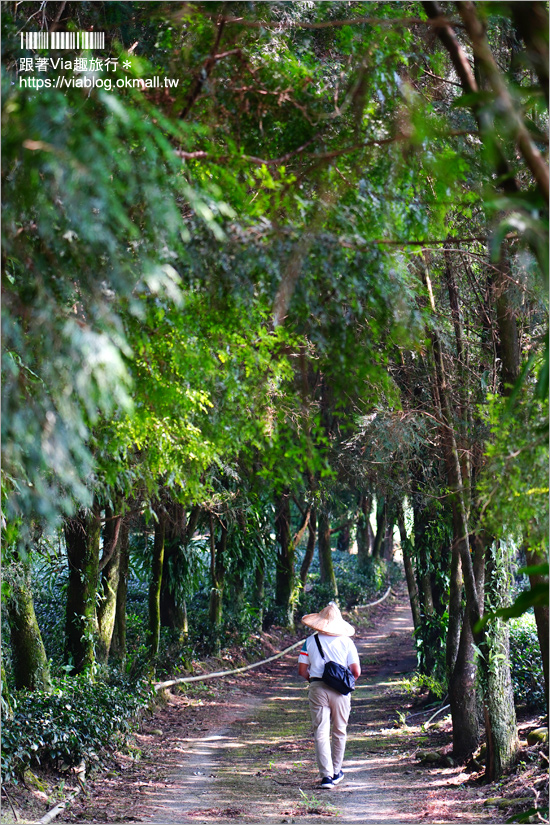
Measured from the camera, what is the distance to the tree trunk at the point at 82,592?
8570mm

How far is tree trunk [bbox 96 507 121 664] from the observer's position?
9250 mm

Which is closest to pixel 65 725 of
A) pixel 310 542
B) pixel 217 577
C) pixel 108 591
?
pixel 108 591

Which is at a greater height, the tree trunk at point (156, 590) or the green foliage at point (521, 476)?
the green foliage at point (521, 476)

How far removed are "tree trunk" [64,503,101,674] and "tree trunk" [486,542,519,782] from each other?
4.41 meters

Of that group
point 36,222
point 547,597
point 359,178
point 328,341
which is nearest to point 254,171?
point 359,178

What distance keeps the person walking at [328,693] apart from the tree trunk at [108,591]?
119 inches

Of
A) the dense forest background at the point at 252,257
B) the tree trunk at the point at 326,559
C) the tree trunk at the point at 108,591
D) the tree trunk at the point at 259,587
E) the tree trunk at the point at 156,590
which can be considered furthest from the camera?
the tree trunk at the point at 326,559

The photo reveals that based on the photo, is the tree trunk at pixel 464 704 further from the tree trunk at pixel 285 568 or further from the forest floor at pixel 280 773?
the tree trunk at pixel 285 568

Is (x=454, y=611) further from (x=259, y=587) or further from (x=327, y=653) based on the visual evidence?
(x=259, y=587)

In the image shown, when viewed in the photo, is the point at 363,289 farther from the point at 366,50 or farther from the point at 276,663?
the point at 276,663

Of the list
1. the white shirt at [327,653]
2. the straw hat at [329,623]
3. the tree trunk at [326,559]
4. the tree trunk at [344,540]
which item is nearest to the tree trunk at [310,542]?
the tree trunk at [326,559]

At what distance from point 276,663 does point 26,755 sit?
9.91 metres

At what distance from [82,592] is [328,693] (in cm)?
318

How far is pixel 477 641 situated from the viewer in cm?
708
